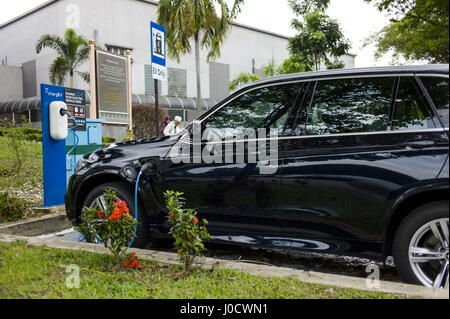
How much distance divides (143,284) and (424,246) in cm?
200

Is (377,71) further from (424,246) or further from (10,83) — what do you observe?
(10,83)

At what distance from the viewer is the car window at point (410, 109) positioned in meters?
3.13

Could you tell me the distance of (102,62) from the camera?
10156 millimetres

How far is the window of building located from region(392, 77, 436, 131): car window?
3237 cm

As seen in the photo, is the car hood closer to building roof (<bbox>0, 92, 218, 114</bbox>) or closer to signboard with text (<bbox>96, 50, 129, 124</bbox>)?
signboard with text (<bbox>96, 50, 129, 124</bbox>)

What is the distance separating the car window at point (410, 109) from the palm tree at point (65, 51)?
2833cm

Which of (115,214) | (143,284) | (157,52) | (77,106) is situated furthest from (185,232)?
(77,106)

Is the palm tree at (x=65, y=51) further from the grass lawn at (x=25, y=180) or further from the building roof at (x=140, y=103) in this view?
the grass lawn at (x=25, y=180)

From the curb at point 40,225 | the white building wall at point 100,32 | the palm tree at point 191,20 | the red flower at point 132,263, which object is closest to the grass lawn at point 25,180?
the curb at point 40,225

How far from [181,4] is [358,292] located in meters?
24.2

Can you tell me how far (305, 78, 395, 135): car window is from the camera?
3.38 m

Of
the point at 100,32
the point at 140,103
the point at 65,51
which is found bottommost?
the point at 140,103

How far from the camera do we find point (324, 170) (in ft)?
11.0
